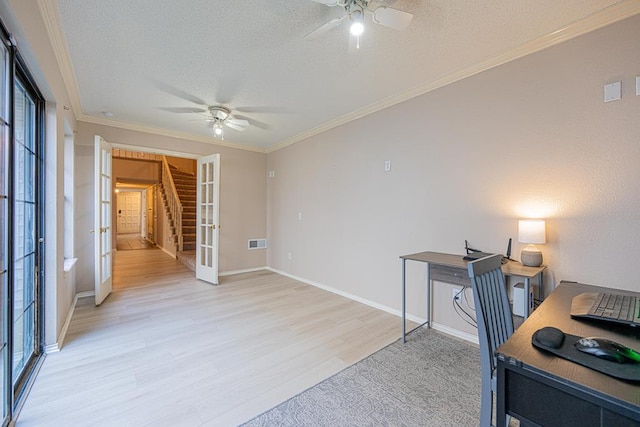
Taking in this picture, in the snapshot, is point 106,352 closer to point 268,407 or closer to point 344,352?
point 268,407

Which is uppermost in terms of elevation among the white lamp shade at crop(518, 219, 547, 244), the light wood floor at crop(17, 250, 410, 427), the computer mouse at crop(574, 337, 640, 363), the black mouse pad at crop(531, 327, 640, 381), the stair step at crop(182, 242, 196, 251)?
the white lamp shade at crop(518, 219, 547, 244)

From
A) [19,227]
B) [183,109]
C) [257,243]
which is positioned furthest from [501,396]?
[257,243]

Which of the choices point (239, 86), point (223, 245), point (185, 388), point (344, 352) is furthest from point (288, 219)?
point (185, 388)

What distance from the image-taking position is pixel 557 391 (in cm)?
68

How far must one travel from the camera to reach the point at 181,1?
1720 mm

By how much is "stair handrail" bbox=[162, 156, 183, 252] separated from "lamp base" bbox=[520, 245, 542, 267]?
685 cm

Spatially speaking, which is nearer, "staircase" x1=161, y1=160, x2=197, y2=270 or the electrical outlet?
the electrical outlet

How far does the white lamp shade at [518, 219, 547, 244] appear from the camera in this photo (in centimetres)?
200

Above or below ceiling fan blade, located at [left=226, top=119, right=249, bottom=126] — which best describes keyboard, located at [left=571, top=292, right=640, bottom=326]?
below

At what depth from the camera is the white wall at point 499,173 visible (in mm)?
1840

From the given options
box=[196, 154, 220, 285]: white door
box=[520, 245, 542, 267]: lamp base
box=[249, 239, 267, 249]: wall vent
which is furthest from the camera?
box=[249, 239, 267, 249]: wall vent

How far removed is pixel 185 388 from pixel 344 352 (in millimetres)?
1249

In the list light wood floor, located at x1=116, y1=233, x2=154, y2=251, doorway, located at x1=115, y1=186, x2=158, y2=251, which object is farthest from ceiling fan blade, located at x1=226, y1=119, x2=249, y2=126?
doorway, located at x1=115, y1=186, x2=158, y2=251

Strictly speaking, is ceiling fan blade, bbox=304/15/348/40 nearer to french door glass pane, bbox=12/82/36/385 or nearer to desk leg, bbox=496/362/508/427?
desk leg, bbox=496/362/508/427
